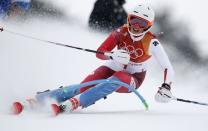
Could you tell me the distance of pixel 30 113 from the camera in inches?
267

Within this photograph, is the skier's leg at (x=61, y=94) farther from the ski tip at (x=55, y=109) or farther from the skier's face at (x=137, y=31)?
the skier's face at (x=137, y=31)

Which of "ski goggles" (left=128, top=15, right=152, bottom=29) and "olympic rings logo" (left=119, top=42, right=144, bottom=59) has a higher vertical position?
"ski goggles" (left=128, top=15, right=152, bottom=29)

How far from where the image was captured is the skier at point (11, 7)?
10.1m

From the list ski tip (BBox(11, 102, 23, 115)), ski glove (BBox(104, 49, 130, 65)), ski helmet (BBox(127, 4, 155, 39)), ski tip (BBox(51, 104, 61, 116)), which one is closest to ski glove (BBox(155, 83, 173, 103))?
ski glove (BBox(104, 49, 130, 65))

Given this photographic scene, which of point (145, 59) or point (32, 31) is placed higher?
point (32, 31)

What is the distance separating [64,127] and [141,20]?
2.42 m

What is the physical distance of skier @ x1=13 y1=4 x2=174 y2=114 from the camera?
7.17m

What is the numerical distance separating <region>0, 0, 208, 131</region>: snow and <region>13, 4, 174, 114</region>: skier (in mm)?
245

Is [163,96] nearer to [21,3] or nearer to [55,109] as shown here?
[55,109]

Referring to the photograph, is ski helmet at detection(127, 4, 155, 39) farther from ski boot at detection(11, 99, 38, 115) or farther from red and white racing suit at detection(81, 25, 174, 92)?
ski boot at detection(11, 99, 38, 115)

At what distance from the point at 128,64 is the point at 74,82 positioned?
282cm

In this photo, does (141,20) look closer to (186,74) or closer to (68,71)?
(68,71)

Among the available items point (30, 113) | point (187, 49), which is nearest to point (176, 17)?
point (187, 49)

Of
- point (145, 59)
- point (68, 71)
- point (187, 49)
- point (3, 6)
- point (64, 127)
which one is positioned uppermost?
point (187, 49)
